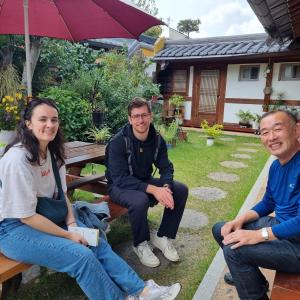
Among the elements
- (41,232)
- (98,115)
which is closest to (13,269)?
(41,232)

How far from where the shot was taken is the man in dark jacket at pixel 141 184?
8.75ft

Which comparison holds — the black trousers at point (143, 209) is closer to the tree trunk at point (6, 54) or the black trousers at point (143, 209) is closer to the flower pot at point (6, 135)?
the flower pot at point (6, 135)

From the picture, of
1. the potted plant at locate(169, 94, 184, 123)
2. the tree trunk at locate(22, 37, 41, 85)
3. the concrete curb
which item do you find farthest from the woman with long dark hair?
the potted plant at locate(169, 94, 184, 123)

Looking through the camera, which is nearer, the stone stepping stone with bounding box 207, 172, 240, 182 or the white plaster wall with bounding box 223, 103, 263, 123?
the stone stepping stone with bounding box 207, 172, 240, 182

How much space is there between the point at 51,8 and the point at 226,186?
3572 millimetres

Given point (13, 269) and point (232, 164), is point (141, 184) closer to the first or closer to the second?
point (13, 269)

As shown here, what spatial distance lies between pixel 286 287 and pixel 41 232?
1457 mm

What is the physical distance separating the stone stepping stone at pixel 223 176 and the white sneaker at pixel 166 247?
105 inches

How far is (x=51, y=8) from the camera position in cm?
318

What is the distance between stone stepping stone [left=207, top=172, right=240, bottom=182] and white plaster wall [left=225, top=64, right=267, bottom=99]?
593cm

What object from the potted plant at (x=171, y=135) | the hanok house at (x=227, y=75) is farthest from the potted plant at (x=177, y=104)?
the potted plant at (x=171, y=135)

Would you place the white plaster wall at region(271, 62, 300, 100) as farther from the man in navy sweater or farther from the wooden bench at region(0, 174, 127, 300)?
the man in navy sweater

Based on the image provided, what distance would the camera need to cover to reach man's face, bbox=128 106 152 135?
275 centimetres

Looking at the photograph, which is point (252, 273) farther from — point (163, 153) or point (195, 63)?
point (195, 63)
